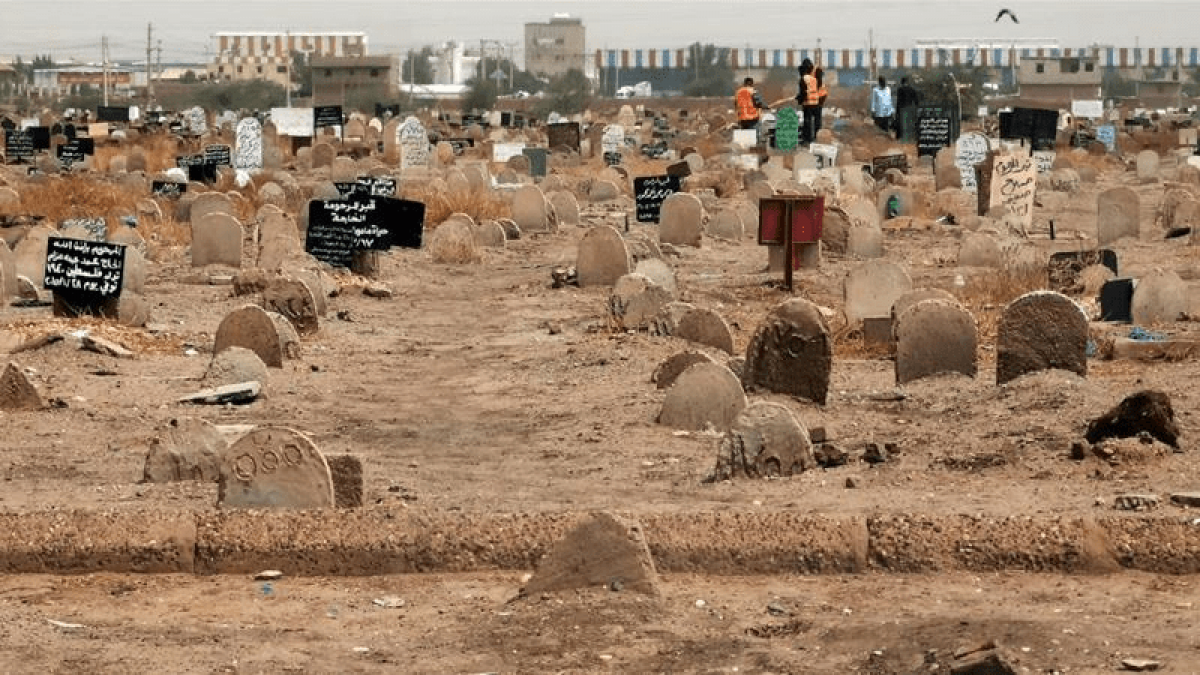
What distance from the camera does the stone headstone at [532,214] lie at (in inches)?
957

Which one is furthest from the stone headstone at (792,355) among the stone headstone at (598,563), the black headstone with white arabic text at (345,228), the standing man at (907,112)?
the standing man at (907,112)

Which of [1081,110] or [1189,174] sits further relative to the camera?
[1081,110]

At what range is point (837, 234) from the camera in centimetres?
2138

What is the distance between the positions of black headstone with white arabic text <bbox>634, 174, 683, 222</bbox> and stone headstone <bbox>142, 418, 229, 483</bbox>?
1476cm

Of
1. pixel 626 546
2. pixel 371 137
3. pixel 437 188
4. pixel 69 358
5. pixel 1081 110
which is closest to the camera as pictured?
pixel 626 546

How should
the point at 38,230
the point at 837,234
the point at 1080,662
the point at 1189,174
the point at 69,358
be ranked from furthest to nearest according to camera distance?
the point at 1189,174
the point at 837,234
the point at 38,230
the point at 69,358
the point at 1080,662

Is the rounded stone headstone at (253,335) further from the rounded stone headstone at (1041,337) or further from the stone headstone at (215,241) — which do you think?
the stone headstone at (215,241)

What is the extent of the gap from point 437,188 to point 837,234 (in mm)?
7472

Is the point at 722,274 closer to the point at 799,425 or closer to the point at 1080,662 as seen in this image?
the point at 799,425

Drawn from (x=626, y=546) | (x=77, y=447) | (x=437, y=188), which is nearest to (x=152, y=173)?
(x=437, y=188)

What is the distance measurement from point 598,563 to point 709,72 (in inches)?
4745

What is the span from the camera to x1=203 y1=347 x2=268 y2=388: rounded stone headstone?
12484mm

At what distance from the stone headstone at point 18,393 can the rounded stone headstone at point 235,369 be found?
97 centimetres

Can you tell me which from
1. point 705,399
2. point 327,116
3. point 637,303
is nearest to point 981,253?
point 637,303
